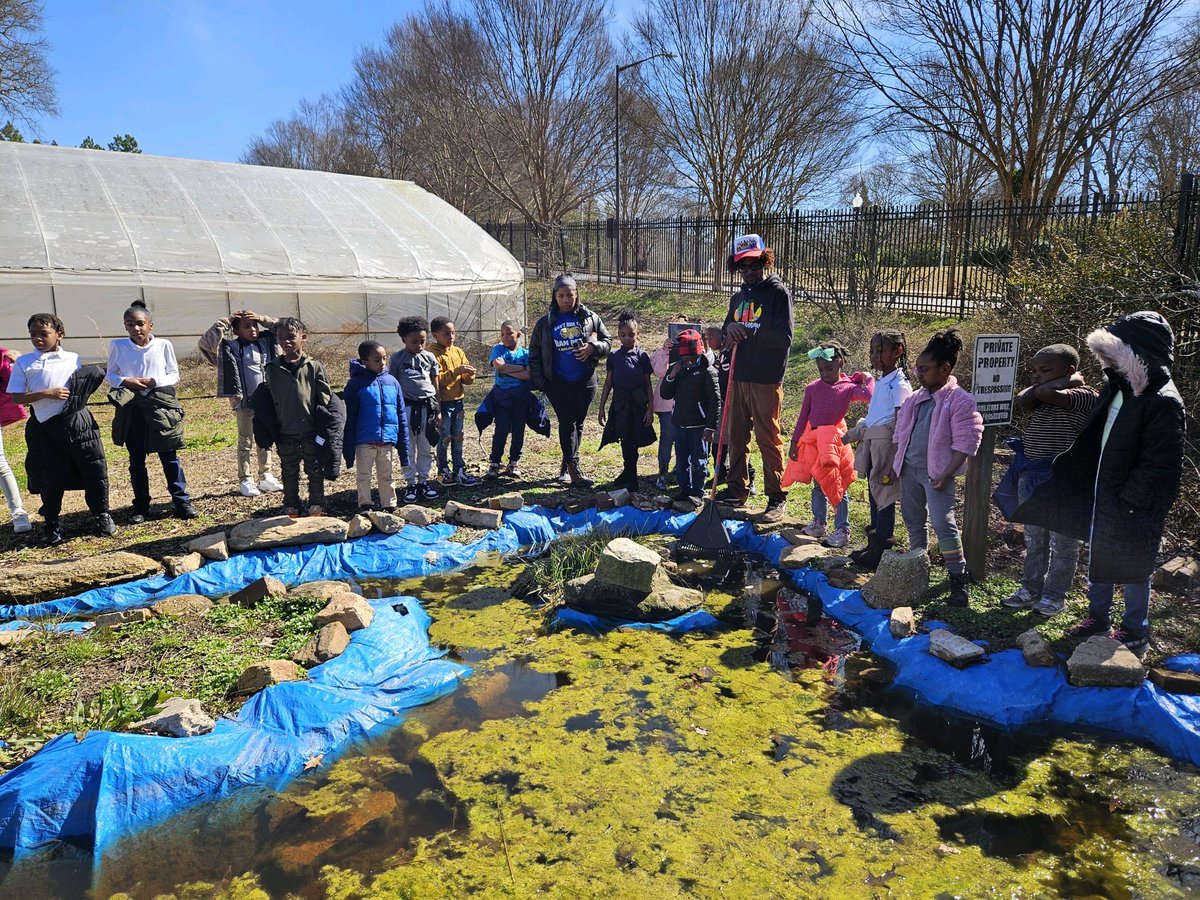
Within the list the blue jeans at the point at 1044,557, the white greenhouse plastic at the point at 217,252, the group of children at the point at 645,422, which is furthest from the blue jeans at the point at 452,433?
the white greenhouse plastic at the point at 217,252

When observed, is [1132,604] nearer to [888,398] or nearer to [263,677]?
[888,398]

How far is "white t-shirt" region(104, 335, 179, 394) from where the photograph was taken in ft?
20.2

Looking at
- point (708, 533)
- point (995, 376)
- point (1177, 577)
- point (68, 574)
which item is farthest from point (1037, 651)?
point (68, 574)

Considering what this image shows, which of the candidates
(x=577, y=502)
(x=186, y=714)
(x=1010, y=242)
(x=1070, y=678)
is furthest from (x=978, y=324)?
(x=186, y=714)

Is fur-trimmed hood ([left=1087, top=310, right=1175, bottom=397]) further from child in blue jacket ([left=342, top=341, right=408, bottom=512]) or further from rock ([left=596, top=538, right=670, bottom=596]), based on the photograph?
child in blue jacket ([left=342, top=341, right=408, bottom=512])

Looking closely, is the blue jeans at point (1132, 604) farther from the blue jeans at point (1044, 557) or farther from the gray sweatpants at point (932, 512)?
the gray sweatpants at point (932, 512)

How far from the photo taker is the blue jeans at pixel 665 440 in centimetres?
717

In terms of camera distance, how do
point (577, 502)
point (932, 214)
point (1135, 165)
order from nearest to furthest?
1. point (577, 502)
2. point (932, 214)
3. point (1135, 165)

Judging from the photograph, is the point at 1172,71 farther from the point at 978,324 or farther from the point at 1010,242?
the point at 978,324

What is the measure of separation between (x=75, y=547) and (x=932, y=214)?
541 inches

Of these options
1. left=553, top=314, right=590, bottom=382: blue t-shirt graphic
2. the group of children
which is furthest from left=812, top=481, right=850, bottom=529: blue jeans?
left=553, top=314, right=590, bottom=382: blue t-shirt graphic

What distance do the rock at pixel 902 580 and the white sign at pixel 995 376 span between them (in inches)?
35.8

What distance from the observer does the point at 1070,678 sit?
385 centimetres

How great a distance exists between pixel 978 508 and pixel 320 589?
14.1ft
